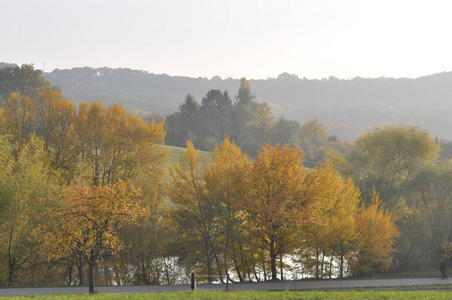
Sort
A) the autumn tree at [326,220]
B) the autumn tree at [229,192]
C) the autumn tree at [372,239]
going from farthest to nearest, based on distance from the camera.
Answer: the autumn tree at [372,239] < the autumn tree at [229,192] < the autumn tree at [326,220]

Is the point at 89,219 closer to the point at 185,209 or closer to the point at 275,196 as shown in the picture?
the point at 185,209

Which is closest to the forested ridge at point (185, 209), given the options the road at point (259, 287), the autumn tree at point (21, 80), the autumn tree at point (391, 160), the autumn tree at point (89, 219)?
the autumn tree at point (89, 219)

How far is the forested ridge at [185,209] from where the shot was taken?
33406mm

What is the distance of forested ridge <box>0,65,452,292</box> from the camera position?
3341cm

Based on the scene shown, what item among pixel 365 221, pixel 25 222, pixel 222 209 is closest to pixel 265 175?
pixel 222 209

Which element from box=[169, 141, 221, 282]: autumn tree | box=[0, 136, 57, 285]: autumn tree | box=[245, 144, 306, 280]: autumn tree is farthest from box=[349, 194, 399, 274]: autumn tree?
box=[0, 136, 57, 285]: autumn tree

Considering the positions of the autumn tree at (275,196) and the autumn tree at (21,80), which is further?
the autumn tree at (21,80)

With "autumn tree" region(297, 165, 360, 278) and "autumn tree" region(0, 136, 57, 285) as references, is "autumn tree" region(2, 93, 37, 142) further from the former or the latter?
"autumn tree" region(297, 165, 360, 278)

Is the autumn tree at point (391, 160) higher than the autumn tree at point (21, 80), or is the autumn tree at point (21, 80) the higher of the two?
the autumn tree at point (21, 80)

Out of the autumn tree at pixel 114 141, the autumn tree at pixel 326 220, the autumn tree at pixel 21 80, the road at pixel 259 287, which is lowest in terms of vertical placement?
the road at pixel 259 287

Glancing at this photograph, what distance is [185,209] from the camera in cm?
3766

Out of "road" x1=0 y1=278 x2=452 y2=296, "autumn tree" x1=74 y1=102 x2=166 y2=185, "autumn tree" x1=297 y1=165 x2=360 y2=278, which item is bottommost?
"road" x1=0 y1=278 x2=452 y2=296

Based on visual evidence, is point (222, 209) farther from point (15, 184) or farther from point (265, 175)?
point (15, 184)

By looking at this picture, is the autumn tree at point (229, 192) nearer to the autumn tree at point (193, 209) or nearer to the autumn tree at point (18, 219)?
the autumn tree at point (193, 209)
